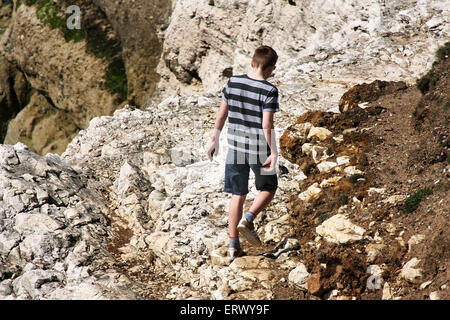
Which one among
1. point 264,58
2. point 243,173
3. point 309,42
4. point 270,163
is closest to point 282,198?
point 243,173

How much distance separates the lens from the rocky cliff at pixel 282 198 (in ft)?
21.6

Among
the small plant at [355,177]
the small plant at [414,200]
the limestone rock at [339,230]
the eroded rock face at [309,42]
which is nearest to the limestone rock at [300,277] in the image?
the limestone rock at [339,230]

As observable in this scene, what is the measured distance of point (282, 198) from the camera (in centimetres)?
873

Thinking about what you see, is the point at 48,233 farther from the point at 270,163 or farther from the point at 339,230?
the point at 339,230

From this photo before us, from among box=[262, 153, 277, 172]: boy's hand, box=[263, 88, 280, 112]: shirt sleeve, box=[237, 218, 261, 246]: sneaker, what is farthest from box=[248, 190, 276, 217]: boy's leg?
box=[263, 88, 280, 112]: shirt sleeve

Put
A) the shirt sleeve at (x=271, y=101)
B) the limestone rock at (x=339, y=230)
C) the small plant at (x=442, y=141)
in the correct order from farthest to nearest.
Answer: the small plant at (x=442, y=141) < the limestone rock at (x=339, y=230) < the shirt sleeve at (x=271, y=101)

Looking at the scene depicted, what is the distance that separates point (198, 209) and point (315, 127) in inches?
119

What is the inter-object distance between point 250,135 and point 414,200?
243 centimetres

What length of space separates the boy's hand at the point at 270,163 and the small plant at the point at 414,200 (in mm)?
1922

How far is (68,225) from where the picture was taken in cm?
837

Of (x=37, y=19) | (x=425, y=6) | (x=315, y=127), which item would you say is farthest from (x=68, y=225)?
(x=37, y=19)

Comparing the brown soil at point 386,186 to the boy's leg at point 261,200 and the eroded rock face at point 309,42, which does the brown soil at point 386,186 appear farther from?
the eroded rock face at point 309,42

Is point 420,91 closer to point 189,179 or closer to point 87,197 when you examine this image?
point 189,179

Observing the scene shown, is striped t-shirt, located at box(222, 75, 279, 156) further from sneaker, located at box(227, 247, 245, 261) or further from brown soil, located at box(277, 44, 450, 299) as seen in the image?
brown soil, located at box(277, 44, 450, 299)
